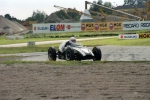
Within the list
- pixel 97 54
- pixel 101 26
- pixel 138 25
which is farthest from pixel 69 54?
pixel 101 26

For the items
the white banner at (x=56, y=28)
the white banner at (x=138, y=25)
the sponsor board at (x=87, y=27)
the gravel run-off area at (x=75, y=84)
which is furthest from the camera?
the white banner at (x=56, y=28)

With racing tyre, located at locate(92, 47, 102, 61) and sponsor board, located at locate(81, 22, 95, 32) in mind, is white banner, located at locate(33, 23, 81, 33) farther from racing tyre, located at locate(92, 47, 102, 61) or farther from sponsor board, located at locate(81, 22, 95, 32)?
racing tyre, located at locate(92, 47, 102, 61)

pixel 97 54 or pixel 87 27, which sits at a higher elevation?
pixel 87 27

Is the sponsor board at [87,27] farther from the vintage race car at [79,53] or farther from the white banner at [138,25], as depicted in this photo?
the vintage race car at [79,53]

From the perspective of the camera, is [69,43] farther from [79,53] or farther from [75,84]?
[75,84]

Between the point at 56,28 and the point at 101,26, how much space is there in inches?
318

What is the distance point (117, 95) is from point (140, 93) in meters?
0.61

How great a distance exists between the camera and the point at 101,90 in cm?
987

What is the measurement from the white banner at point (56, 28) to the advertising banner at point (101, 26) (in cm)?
126

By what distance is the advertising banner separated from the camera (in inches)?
2564

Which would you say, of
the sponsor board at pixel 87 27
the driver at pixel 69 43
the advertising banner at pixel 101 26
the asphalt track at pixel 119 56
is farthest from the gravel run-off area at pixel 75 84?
the sponsor board at pixel 87 27

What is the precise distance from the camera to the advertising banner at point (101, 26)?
6512cm

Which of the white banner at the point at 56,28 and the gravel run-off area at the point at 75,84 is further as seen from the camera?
the white banner at the point at 56,28

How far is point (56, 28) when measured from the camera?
67.8 meters
